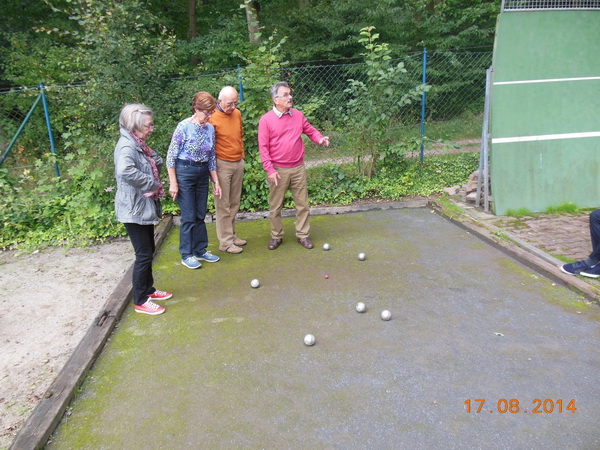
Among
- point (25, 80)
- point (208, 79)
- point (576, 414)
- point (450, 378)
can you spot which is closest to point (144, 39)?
point (208, 79)

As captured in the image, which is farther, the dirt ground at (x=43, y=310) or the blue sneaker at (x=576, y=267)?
the blue sneaker at (x=576, y=267)

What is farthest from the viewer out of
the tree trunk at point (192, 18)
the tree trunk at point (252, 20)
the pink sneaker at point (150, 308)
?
the tree trunk at point (192, 18)

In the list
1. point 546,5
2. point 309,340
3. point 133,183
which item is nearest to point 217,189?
point 133,183

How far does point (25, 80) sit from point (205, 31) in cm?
656

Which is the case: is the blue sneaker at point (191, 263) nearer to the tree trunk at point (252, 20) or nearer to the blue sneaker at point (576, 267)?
the tree trunk at point (252, 20)

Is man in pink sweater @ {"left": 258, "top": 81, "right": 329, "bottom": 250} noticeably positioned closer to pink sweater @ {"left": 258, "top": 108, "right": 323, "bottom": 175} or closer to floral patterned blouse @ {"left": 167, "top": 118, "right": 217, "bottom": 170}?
pink sweater @ {"left": 258, "top": 108, "right": 323, "bottom": 175}

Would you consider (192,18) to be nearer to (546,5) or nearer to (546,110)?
(546,5)

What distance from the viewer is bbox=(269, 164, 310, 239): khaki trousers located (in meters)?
5.11

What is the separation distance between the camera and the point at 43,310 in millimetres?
4129

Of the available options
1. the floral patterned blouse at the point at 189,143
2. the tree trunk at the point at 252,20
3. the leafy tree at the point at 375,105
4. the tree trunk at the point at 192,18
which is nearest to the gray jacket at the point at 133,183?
the floral patterned blouse at the point at 189,143

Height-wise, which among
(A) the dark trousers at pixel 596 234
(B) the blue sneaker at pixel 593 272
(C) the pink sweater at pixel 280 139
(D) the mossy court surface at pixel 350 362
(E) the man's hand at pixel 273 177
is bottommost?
(D) the mossy court surface at pixel 350 362

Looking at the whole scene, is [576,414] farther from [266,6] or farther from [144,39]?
[266,6]

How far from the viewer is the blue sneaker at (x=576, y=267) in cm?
415

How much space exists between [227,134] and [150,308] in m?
2.02
